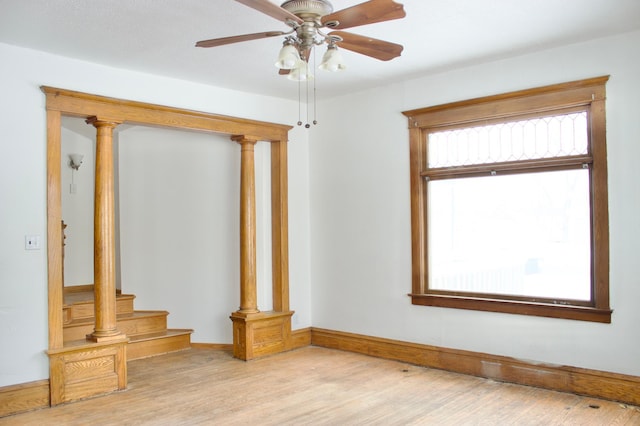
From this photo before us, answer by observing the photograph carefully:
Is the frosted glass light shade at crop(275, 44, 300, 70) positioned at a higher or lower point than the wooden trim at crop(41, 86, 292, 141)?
lower

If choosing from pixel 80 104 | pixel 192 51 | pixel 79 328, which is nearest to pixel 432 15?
pixel 192 51

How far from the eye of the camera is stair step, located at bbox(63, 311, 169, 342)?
5.29 meters

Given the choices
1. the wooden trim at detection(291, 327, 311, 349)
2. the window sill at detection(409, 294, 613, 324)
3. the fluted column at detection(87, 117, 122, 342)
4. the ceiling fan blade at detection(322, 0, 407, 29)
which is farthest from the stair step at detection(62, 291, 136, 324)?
the ceiling fan blade at detection(322, 0, 407, 29)

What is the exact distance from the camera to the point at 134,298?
20.0 ft

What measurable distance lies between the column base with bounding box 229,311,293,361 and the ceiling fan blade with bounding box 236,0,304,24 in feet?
11.3

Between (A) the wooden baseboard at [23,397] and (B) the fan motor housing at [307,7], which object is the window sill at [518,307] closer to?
(B) the fan motor housing at [307,7]

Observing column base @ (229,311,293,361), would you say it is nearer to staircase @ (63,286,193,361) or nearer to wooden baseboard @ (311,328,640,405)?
wooden baseboard @ (311,328,640,405)

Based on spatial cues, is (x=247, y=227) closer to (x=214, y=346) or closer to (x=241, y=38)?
(x=214, y=346)

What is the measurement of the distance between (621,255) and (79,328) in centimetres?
491

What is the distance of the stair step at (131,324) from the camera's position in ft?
17.4

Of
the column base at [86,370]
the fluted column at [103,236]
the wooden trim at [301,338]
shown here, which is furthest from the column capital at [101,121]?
the wooden trim at [301,338]

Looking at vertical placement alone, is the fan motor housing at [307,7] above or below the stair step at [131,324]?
above

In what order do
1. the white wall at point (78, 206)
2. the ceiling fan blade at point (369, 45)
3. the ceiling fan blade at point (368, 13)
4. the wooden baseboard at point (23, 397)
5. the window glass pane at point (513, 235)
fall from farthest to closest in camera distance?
the white wall at point (78, 206) < the window glass pane at point (513, 235) < the wooden baseboard at point (23, 397) < the ceiling fan blade at point (369, 45) < the ceiling fan blade at point (368, 13)

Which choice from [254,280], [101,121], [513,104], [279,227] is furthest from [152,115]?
[513,104]
